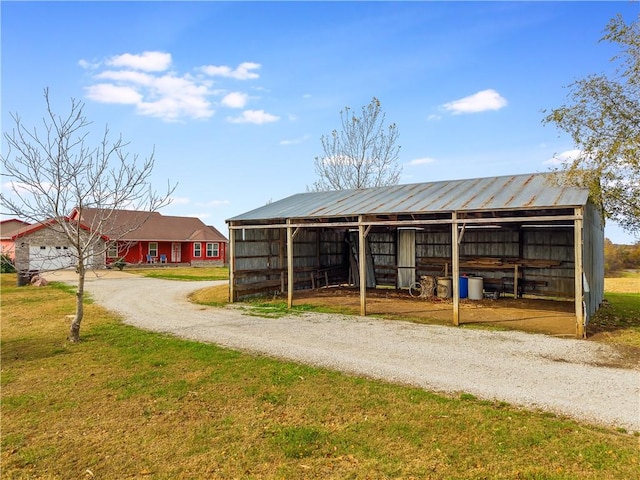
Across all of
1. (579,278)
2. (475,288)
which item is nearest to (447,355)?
(579,278)

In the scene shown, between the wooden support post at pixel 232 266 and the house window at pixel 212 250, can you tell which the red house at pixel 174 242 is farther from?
the wooden support post at pixel 232 266

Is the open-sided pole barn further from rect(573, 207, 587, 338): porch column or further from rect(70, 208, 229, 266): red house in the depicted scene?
rect(70, 208, 229, 266): red house

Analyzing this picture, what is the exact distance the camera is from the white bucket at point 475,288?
15430 millimetres

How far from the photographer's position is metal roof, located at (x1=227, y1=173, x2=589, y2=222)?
34.8ft

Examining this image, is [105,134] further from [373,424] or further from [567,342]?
[567,342]

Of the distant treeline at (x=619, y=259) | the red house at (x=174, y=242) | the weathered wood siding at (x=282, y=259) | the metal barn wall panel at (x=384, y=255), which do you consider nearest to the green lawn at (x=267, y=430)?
the weathered wood siding at (x=282, y=259)

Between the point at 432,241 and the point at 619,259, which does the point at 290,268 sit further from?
the point at 619,259

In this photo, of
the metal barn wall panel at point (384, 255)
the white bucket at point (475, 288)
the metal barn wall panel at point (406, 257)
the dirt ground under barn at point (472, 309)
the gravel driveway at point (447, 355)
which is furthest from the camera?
the metal barn wall panel at point (384, 255)

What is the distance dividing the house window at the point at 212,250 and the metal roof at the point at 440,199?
23.7m

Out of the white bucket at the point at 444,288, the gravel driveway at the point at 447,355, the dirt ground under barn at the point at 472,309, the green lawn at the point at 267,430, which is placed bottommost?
the green lawn at the point at 267,430

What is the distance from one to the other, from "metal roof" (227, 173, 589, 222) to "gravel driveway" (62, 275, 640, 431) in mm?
3113

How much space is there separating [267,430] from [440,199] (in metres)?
9.48

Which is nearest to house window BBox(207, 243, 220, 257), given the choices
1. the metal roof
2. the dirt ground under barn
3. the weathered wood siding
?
the weathered wood siding

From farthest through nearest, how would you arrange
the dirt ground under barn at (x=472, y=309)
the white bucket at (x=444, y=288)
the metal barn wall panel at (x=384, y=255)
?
the metal barn wall panel at (x=384, y=255) < the white bucket at (x=444, y=288) < the dirt ground under barn at (x=472, y=309)
